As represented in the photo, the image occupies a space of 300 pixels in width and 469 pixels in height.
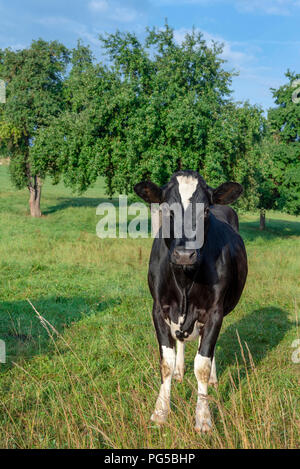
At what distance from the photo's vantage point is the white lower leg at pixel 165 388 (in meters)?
3.79

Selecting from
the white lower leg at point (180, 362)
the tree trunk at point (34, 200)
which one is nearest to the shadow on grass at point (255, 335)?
the white lower leg at point (180, 362)

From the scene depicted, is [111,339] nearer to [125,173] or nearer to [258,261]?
[258,261]

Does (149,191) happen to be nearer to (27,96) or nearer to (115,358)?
(115,358)

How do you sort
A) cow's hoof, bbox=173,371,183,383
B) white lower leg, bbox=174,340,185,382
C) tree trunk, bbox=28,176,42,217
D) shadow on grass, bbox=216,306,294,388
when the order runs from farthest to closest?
1. tree trunk, bbox=28,176,42,217
2. shadow on grass, bbox=216,306,294,388
3. white lower leg, bbox=174,340,185,382
4. cow's hoof, bbox=173,371,183,383

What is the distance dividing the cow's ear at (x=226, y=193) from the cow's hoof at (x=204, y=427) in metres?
2.13

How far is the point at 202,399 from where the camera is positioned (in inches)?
147

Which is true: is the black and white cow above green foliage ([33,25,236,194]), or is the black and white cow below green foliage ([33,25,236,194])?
below

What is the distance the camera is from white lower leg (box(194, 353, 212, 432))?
11.7ft

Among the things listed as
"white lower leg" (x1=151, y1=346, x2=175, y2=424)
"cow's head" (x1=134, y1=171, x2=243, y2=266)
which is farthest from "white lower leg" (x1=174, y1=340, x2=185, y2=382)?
"cow's head" (x1=134, y1=171, x2=243, y2=266)

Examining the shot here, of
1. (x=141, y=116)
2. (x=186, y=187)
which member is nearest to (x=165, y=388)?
(x=186, y=187)

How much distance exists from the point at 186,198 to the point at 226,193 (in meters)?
0.56

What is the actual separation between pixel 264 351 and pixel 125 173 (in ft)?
46.2

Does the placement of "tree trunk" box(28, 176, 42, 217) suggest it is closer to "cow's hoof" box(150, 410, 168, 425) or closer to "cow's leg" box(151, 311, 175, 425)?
"cow's leg" box(151, 311, 175, 425)

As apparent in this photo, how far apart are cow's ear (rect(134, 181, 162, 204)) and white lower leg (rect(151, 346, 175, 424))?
1.57m
